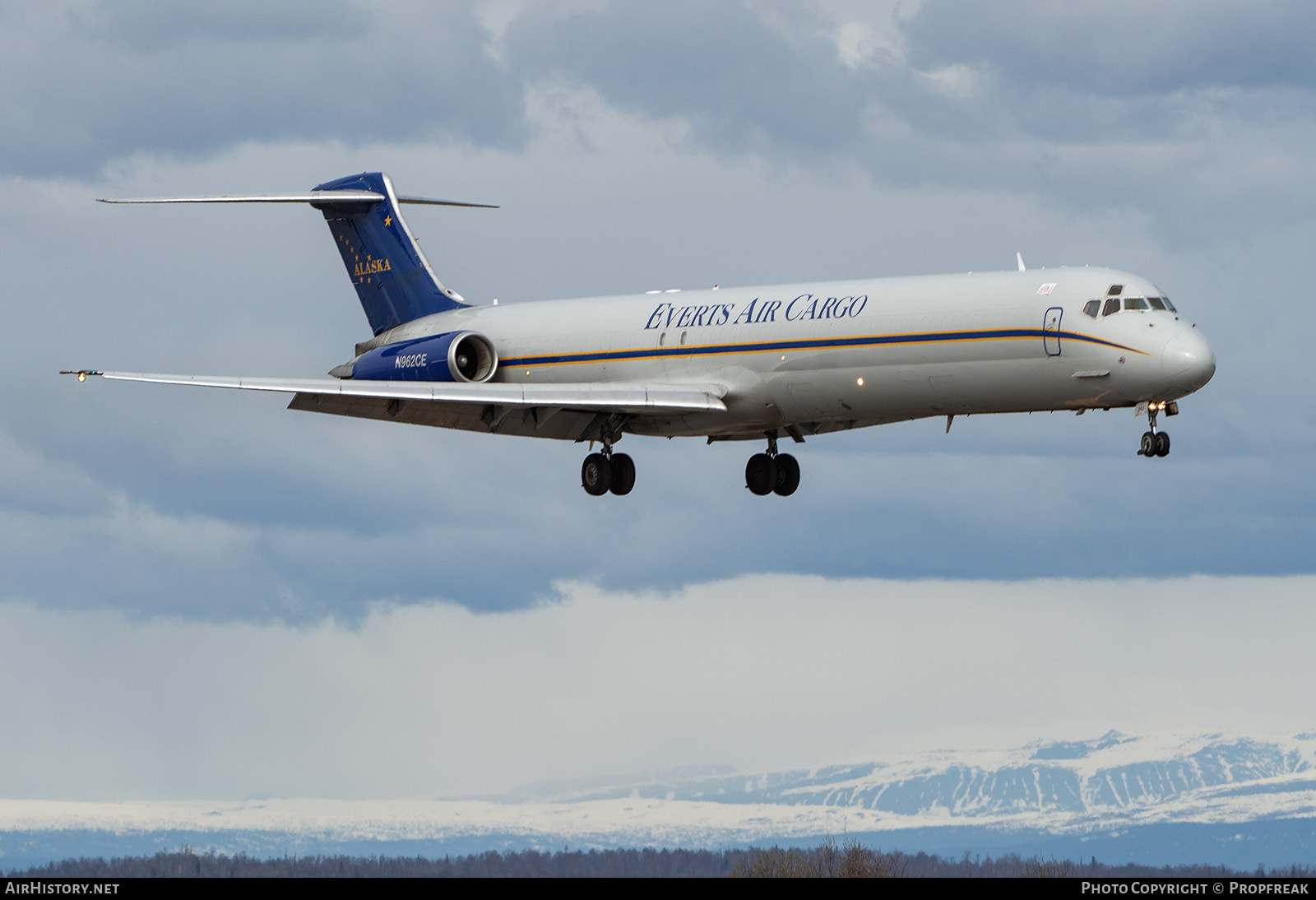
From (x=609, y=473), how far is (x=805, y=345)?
6.41 m

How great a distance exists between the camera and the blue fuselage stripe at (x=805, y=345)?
3769 centimetres

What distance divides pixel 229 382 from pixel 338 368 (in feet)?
20.2

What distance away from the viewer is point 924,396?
129 feet

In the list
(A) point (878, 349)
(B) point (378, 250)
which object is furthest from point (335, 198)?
(A) point (878, 349)

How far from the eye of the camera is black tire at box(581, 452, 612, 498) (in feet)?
147

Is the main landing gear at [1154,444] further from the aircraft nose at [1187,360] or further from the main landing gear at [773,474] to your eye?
the main landing gear at [773,474]

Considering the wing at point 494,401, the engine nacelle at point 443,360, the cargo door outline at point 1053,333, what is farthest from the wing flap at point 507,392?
the cargo door outline at point 1053,333

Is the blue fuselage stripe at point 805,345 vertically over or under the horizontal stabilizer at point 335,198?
under

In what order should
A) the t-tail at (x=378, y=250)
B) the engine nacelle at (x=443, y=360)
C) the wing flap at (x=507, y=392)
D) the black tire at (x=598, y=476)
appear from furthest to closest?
the t-tail at (x=378, y=250)
the engine nacelle at (x=443, y=360)
the black tire at (x=598, y=476)
the wing flap at (x=507, y=392)

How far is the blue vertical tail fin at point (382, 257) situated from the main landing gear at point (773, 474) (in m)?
9.41

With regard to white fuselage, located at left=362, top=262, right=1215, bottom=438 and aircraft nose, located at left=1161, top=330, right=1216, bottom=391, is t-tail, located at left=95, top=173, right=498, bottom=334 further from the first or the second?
aircraft nose, located at left=1161, top=330, right=1216, bottom=391

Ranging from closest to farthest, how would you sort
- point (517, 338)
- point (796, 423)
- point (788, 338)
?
point (788, 338) → point (796, 423) → point (517, 338)
